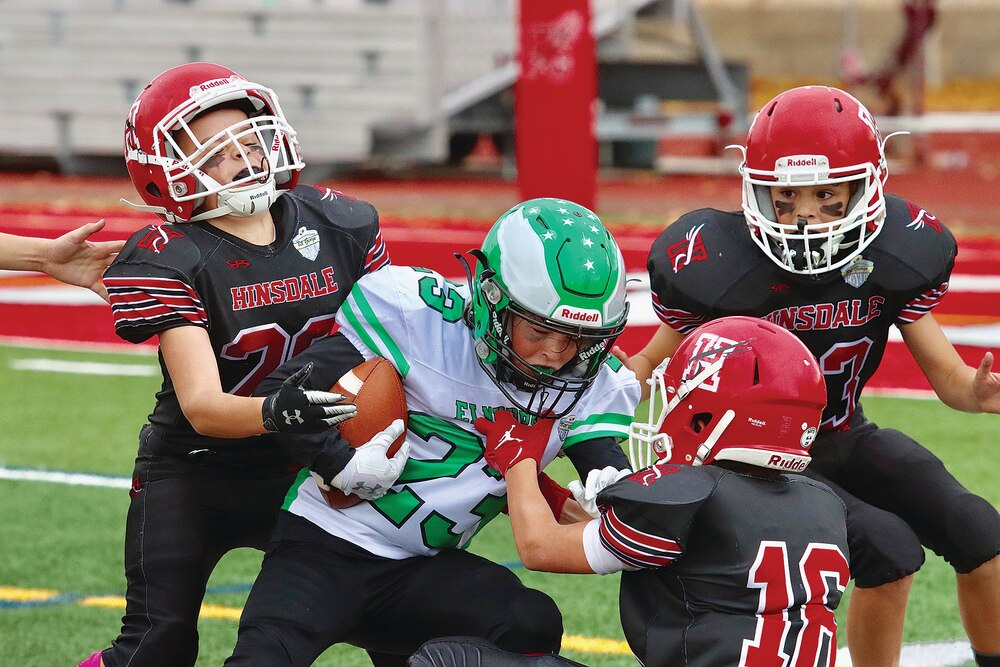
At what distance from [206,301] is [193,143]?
36 cm

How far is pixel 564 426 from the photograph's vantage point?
2848mm

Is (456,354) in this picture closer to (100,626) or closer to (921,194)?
(100,626)

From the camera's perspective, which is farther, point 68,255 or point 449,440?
point 68,255

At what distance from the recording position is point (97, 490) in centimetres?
528

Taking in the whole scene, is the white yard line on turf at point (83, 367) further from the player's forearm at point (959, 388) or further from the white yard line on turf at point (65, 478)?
the player's forearm at point (959, 388)

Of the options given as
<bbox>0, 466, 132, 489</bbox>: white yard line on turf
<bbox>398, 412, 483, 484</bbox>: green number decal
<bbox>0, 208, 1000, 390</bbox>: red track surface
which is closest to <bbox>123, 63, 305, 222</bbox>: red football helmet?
<bbox>398, 412, 483, 484</bbox>: green number decal

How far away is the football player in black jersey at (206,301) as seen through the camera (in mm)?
2951

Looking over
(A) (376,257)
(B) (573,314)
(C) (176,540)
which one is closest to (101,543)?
(C) (176,540)

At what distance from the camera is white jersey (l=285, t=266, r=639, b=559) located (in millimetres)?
2830

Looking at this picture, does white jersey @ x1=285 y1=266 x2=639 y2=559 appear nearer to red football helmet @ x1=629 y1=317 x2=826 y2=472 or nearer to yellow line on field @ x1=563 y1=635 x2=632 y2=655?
red football helmet @ x1=629 y1=317 x2=826 y2=472

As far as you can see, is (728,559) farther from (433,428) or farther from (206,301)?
(206,301)

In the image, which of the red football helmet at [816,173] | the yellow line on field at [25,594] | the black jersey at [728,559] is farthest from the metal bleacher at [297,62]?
the black jersey at [728,559]

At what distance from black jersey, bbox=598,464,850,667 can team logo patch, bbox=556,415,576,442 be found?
1.11 ft

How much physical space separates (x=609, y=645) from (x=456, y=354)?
125 centimetres
